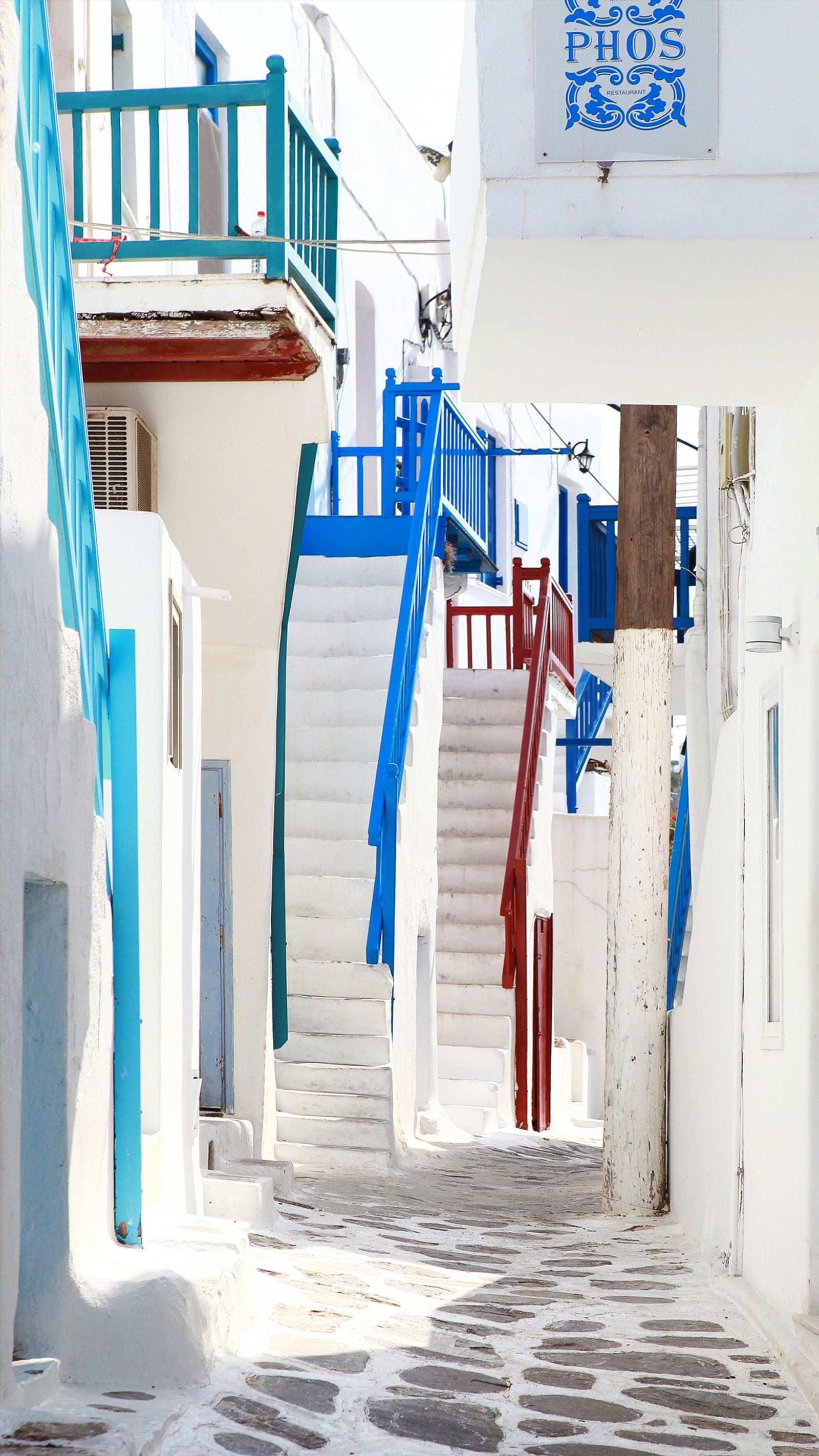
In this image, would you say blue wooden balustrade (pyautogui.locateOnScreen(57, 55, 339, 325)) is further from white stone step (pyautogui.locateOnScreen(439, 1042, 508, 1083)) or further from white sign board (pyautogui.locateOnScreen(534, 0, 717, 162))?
white stone step (pyautogui.locateOnScreen(439, 1042, 508, 1083))

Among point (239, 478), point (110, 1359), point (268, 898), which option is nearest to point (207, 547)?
point (239, 478)

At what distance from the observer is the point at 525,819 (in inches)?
478

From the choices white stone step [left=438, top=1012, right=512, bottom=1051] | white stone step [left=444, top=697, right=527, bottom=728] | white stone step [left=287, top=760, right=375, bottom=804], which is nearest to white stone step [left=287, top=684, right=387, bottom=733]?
white stone step [left=287, top=760, right=375, bottom=804]

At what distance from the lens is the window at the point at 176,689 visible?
18.3 ft

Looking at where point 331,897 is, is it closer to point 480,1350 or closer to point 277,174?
point 277,174

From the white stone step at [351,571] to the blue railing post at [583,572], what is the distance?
230 inches

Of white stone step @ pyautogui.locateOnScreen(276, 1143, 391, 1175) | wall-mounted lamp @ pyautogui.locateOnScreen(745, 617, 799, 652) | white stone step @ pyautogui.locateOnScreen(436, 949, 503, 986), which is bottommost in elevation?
white stone step @ pyautogui.locateOnScreen(276, 1143, 391, 1175)

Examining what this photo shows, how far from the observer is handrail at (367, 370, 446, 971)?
926 centimetres

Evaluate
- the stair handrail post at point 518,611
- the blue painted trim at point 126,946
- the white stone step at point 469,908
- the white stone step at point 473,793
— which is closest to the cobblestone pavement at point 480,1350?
the blue painted trim at point 126,946

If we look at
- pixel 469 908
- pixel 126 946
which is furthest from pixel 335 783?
pixel 126 946

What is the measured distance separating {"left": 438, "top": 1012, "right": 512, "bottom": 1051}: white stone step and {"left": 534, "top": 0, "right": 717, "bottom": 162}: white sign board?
27.1 feet

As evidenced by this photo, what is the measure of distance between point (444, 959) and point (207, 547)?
5486mm

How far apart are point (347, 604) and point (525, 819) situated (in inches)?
88.4

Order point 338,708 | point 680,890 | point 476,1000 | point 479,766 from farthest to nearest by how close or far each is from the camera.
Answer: point 479,766
point 476,1000
point 338,708
point 680,890
